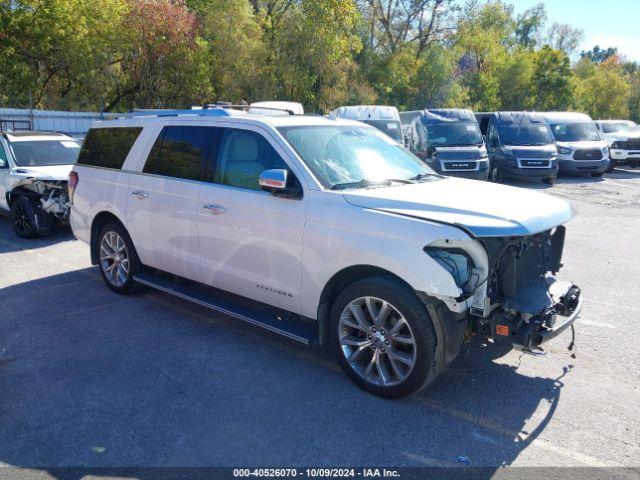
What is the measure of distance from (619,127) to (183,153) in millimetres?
22654

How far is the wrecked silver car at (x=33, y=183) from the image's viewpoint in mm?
9031

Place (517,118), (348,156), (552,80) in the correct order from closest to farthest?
(348,156) < (517,118) < (552,80)

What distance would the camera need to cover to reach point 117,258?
6281 millimetres

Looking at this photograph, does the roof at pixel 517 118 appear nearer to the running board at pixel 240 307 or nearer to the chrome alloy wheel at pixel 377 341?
the running board at pixel 240 307

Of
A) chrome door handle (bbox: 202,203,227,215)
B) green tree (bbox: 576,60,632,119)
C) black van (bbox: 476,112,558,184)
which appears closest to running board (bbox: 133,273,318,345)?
chrome door handle (bbox: 202,203,227,215)

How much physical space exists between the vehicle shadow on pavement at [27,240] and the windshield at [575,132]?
16308 mm

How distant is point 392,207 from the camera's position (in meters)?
3.98

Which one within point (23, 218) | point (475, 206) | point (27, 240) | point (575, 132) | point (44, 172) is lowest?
point (27, 240)

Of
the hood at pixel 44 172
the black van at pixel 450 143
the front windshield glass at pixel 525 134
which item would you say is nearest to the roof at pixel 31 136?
the hood at pixel 44 172

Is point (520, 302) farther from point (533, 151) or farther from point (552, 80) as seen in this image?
point (552, 80)

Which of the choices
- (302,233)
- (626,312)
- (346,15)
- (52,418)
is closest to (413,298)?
(302,233)

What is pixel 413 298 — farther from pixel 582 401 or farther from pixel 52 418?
pixel 52 418

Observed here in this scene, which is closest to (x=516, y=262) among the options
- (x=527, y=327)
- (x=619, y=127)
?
(x=527, y=327)

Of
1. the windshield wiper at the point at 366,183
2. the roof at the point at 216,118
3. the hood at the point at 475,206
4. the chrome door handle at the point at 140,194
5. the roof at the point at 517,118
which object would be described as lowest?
the chrome door handle at the point at 140,194
